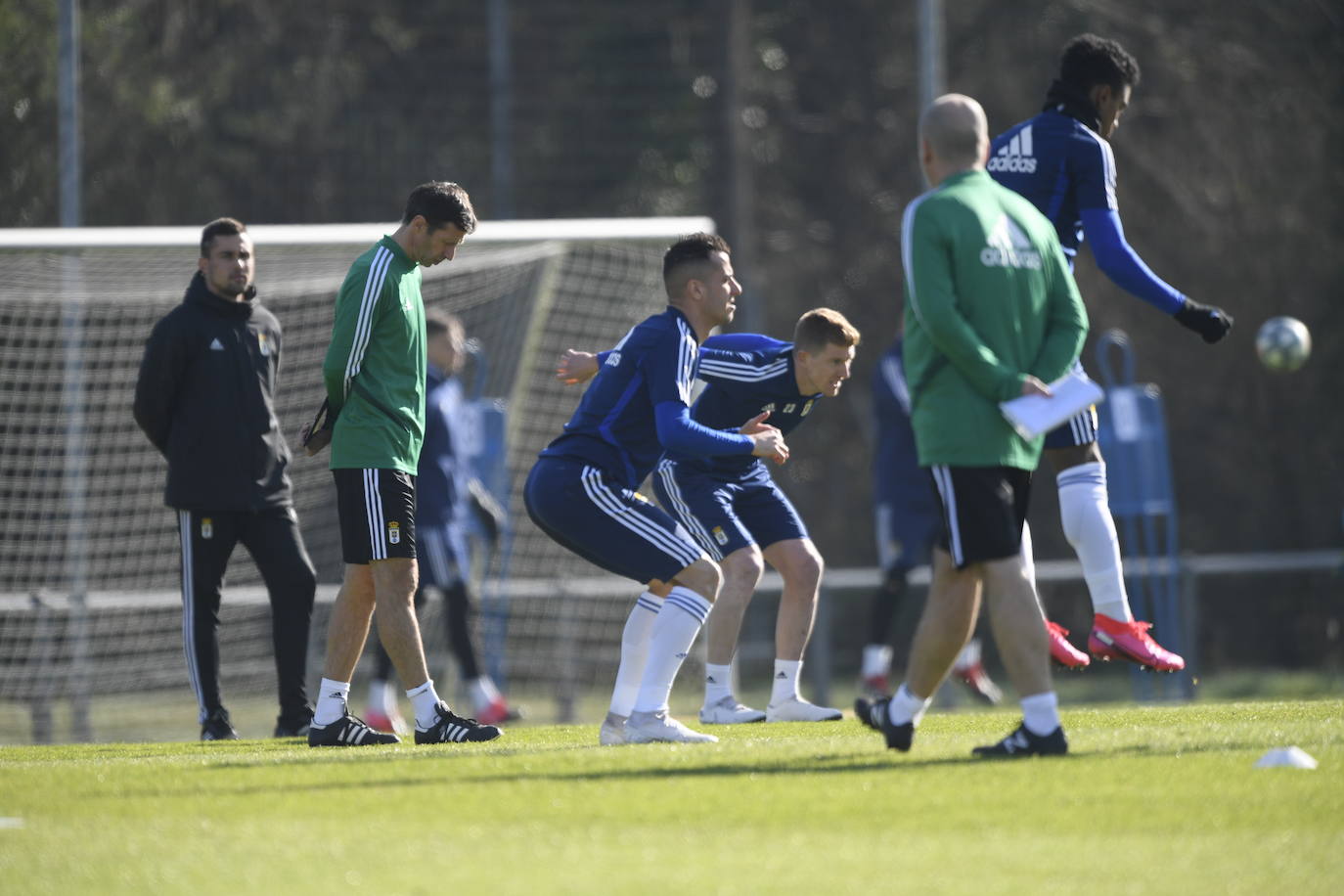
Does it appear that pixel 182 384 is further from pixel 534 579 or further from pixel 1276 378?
pixel 1276 378

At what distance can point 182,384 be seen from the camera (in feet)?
29.3

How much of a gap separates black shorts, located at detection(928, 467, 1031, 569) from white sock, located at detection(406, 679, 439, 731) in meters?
2.54

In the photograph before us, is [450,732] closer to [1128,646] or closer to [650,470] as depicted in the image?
[650,470]

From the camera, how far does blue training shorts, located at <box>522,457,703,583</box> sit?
6914mm

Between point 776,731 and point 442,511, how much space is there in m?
4.94

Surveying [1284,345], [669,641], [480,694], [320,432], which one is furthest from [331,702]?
[1284,345]

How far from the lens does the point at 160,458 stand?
14.6 meters

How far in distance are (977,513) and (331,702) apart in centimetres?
309

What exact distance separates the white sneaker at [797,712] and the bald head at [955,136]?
328 cm

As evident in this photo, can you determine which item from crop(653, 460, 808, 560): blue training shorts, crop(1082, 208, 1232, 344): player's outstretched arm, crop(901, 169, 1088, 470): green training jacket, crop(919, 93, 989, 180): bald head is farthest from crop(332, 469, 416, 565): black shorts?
crop(1082, 208, 1232, 344): player's outstretched arm

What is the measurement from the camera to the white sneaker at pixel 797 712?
28.5 ft

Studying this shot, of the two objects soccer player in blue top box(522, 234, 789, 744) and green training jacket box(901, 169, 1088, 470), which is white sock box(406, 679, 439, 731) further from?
green training jacket box(901, 169, 1088, 470)

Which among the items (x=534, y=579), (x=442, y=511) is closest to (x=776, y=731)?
(x=442, y=511)

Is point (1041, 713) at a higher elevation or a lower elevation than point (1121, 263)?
lower
